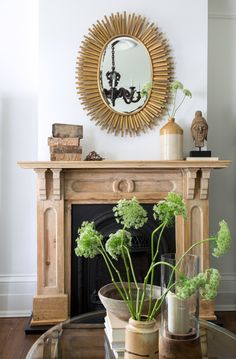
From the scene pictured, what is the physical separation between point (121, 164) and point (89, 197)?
333 mm

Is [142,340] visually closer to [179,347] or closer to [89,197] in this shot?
[179,347]

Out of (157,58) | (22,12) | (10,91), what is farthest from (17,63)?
(157,58)

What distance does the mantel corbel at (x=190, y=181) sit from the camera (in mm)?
2436

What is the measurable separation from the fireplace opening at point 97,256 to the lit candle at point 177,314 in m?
1.30

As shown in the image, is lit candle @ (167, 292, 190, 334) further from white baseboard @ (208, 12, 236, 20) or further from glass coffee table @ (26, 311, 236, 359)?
white baseboard @ (208, 12, 236, 20)

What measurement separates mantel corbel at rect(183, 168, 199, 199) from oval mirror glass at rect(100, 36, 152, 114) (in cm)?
58

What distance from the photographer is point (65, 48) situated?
2551mm

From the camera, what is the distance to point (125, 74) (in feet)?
8.51

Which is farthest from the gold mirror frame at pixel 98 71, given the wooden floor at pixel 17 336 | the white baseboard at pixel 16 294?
the wooden floor at pixel 17 336

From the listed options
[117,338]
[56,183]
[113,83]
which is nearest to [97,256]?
[56,183]

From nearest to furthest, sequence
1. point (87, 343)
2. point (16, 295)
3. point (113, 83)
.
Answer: point (87, 343)
point (113, 83)
point (16, 295)

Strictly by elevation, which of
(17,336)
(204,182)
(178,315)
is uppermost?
(204,182)

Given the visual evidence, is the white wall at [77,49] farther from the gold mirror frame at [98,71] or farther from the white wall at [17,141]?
the white wall at [17,141]

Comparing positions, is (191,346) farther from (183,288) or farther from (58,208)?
(58,208)
